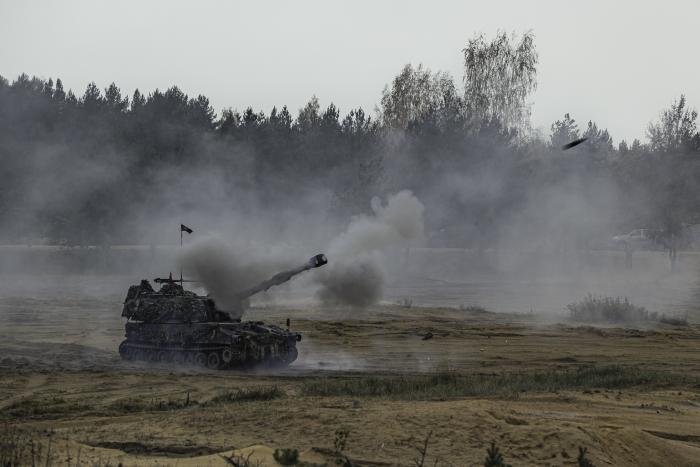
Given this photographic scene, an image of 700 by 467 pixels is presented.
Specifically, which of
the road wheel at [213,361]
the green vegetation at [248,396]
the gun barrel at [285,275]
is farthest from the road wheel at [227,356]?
the green vegetation at [248,396]

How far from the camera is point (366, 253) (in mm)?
23781

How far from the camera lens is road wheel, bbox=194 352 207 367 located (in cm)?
2056

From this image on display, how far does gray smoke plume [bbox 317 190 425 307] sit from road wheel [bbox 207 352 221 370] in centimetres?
429

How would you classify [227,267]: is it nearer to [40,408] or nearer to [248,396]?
[248,396]

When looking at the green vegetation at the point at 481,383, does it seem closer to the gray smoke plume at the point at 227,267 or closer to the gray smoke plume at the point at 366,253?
the gray smoke plume at the point at 227,267

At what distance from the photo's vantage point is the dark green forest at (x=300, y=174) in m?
46.7

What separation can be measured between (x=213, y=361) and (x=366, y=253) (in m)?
5.67

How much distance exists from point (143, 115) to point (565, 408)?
40.1m

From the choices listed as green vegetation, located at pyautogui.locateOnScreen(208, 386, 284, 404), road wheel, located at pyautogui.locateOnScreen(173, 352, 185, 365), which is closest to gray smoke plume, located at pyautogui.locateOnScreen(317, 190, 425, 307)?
road wheel, located at pyautogui.locateOnScreen(173, 352, 185, 365)

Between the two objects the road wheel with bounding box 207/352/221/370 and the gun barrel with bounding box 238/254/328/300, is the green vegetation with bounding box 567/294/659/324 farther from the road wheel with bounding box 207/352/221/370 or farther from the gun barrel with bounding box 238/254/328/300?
the road wheel with bounding box 207/352/221/370

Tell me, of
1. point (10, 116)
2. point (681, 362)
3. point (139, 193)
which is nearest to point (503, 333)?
point (681, 362)

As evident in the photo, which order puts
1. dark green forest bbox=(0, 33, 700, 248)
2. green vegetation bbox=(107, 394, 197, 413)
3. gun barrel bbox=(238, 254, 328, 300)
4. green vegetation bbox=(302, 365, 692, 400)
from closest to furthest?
1. green vegetation bbox=(107, 394, 197, 413)
2. green vegetation bbox=(302, 365, 692, 400)
3. gun barrel bbox=(238, 254, 328, 300)
4. dark green forest bbox=(0, 33, 700, 248)

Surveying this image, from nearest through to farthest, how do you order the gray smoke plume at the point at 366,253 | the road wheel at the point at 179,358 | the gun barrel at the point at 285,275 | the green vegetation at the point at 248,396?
the green vegetation at the point at 248,396
the gun barrel at the point at 285,275
the road wheel at the point at 179,358
the gray smoke plume at the point at 366,253

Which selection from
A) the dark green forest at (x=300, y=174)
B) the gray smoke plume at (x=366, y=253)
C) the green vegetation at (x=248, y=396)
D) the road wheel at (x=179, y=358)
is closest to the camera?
the green vegetation at (x=248, y=396)
